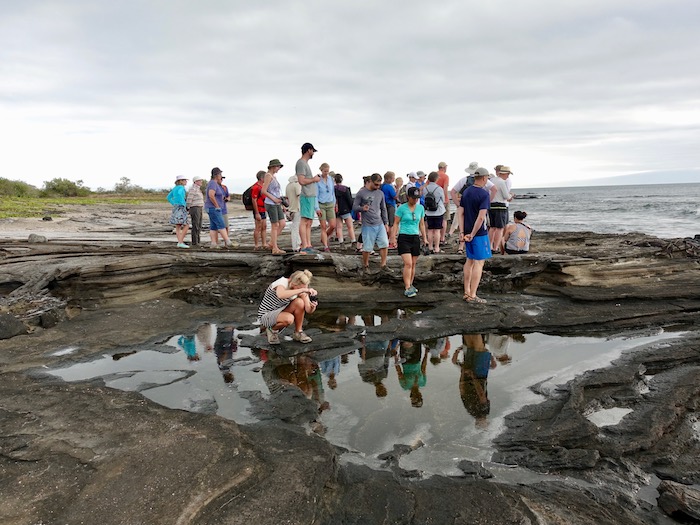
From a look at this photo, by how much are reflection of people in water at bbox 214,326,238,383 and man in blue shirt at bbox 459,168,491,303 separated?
406 centimetres

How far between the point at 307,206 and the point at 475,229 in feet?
11.7

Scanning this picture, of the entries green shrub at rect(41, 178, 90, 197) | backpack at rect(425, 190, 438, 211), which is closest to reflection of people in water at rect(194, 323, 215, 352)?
backpack at rect(425, 190, 438, 211)

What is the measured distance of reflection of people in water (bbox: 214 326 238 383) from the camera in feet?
18.9

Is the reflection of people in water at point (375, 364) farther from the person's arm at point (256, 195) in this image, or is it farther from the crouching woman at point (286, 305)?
the person's arm at point (256, 195)

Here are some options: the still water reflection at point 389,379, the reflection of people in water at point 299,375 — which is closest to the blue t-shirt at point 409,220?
the still water reflection at point 389,379

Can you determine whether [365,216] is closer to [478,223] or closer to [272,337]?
[478,223]

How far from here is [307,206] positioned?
981cm

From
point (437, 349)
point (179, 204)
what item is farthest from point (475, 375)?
point (179, 204)

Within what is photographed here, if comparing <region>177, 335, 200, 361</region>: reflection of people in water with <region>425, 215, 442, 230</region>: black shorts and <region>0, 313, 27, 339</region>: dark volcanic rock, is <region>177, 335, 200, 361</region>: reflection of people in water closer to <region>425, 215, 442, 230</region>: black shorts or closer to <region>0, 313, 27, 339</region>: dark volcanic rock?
<region>0, 313, 27, 339</region>: dark volcanic rock

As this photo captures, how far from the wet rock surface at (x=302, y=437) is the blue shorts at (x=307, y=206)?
7.75 ft

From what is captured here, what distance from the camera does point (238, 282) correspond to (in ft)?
30.5

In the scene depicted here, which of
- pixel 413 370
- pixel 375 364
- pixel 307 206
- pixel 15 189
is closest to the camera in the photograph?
pixel 413 370

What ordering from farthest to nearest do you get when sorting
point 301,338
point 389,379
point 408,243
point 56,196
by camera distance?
point 56,196, point 408,243, point 301,338, point 389,379

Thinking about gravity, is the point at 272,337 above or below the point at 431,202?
below
